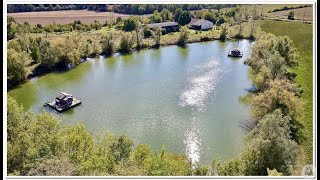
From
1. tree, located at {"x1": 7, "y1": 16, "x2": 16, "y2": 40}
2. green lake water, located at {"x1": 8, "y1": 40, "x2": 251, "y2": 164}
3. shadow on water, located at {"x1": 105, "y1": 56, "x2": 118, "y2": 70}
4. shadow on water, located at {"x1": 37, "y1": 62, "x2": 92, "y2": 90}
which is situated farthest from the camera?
shadow on water, located at {"x1": 105, "y1": 56, "x2": 118, "y2": 70}

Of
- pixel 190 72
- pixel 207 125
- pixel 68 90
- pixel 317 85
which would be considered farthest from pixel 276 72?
pixel 317 85

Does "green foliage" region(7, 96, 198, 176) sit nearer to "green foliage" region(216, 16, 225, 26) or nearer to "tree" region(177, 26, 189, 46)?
"tree" region(177, 26, 189, 46)

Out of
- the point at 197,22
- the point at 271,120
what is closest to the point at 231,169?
the point at 271,120

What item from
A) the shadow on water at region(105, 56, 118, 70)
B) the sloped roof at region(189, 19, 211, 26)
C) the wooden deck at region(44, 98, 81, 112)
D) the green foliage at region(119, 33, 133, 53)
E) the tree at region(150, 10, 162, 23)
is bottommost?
the wooden deck at region(44, 98, 81, 112)

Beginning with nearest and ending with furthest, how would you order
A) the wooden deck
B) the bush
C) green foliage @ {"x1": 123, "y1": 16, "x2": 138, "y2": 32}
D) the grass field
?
the grass field, the wooden deck, green foliage @ {"x1": 123, "y1": 16, "x2": 138, "y2": 32}, the bush

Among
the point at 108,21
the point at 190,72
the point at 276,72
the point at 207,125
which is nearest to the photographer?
the point at 207,125

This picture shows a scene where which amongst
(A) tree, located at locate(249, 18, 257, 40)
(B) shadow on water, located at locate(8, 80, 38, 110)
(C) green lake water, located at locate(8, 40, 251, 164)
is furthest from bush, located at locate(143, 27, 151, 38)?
(B) shadow on water, located at locate(8, 80, 38, 110)

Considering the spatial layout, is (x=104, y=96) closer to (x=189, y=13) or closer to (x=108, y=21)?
(x=108, y=21)
